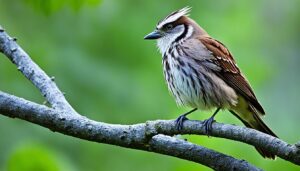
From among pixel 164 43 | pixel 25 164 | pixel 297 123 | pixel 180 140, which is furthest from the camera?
pixel 297 123

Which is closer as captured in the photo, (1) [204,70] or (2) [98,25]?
Result: (1) [204,70]

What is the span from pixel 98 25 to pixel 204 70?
1637 millimetres

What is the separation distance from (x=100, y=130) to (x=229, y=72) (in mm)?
1790

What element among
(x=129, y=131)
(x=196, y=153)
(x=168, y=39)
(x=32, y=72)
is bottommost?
(x=196, y=153)

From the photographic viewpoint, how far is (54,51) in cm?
716

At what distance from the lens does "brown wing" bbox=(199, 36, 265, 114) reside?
19.6ft

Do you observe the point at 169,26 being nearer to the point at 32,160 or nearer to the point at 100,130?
the point at 32,160

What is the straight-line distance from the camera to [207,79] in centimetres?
588

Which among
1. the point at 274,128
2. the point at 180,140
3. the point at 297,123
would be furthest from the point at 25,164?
the point at 297,123

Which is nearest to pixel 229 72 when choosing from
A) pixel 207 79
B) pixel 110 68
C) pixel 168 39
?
pixel 207 79

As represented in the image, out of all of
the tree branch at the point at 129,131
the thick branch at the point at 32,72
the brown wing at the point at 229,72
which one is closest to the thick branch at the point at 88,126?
the tree branch at the point at 129,131

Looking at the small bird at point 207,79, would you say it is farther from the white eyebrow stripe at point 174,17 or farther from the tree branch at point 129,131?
the tree branch at point 129,131

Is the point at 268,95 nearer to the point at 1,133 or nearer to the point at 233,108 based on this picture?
the point at 233,108

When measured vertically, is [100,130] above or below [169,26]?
below
